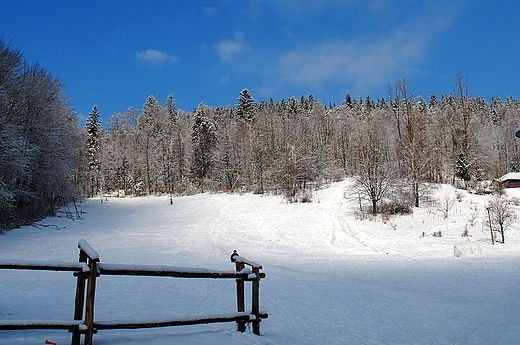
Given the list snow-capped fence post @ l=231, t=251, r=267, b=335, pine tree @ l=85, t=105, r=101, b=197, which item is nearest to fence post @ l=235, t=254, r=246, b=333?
snow-capped fence post @ l=231, t=251, r=267, b=335

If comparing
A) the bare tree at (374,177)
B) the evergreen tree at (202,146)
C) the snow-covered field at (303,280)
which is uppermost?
the evergreen tree at (202,146)

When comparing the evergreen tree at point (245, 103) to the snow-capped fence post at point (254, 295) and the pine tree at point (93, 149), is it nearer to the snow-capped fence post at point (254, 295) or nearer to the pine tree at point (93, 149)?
the pine tree at point (93, 149)

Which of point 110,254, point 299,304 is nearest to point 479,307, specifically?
point 299,304

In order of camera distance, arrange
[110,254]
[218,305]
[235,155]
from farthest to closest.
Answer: [235,155] < [110,254] < [218,305]

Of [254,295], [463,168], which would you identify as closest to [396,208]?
A: [463,168]

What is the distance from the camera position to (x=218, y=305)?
26.1 ft

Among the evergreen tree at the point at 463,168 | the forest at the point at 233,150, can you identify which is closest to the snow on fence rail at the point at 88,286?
the forest at the point at 233,150

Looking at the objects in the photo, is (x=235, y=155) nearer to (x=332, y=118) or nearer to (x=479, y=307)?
(x=332, y=118)

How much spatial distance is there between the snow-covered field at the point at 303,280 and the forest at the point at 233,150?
13.4 feet

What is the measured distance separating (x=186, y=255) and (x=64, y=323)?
12.1 metres

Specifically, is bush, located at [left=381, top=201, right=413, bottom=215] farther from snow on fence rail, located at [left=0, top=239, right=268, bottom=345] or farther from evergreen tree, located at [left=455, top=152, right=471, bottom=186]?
snow on fence rail, located at [left=0, top=239, right=268, bottom=345]

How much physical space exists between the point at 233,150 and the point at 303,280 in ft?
140

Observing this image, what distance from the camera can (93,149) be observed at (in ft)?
188

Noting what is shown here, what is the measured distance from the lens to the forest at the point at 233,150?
22.6m
